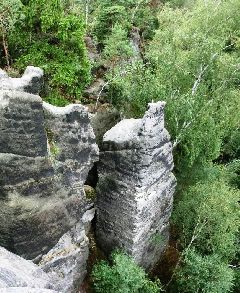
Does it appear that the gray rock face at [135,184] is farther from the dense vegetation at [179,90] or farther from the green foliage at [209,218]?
the green foliage at [209,218]

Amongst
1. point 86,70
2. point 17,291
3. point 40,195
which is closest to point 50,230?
A: point 40,195

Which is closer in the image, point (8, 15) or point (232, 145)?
point (8, 15)

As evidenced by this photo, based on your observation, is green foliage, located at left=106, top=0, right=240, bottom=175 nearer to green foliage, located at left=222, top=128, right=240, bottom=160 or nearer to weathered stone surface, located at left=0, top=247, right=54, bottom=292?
green foliage, located at left=222, top=128, right=240, bottom=160

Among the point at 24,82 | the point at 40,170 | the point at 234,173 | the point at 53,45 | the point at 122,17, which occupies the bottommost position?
the point at 234,173

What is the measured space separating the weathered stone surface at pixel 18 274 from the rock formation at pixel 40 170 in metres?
1.46

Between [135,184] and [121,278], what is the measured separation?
192 inches

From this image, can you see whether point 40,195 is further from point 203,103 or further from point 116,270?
point 203,103

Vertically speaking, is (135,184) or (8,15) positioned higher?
(8,15)

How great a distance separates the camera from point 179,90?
28.0 meters

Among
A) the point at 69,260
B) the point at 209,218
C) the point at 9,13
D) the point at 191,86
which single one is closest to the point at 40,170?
the point at 69,260

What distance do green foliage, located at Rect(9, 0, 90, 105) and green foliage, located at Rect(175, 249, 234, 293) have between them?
1216cm

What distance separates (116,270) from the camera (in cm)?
2227

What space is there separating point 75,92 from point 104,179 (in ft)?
16.6

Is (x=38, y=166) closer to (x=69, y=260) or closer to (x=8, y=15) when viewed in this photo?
(x=69, y=260)
